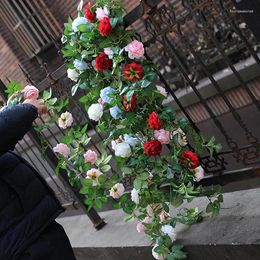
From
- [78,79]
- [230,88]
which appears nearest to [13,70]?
[230,88]

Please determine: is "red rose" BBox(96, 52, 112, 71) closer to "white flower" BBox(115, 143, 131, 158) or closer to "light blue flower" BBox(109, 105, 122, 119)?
"light blue flower" BBox(109, 105, 122, 119)

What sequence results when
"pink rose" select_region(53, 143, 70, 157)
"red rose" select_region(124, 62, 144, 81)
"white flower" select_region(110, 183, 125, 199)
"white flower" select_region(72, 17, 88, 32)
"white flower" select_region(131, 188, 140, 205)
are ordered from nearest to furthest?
"red rose" select_region(124, 62, 144, 81) → "white flower" select_region(72, 17, 88, 32) → "white flower" select_region(131, 188, 140, 205) → "white flower" select_region(110, 183, 125, 199) → "pink rose" select_region(53, 143, 70, 157)

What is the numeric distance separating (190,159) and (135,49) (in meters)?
0.70

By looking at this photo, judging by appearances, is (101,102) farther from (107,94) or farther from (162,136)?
(162,136)

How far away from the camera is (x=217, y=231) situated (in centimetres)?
268

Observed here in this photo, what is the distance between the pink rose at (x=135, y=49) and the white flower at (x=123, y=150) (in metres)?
0.51

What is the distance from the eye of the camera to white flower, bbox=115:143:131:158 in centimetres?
271

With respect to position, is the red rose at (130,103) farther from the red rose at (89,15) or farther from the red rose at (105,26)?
the red rose at (89,15)

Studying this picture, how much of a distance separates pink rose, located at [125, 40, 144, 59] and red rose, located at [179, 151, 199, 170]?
2.03 feet

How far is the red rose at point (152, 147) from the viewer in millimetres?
2631

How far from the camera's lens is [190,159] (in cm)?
269

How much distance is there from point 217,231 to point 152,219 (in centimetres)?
40

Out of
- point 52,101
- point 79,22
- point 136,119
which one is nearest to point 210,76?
point 136,119

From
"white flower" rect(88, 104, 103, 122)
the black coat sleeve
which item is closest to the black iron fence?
"white flower" rect(88, 104, 103, 122)
